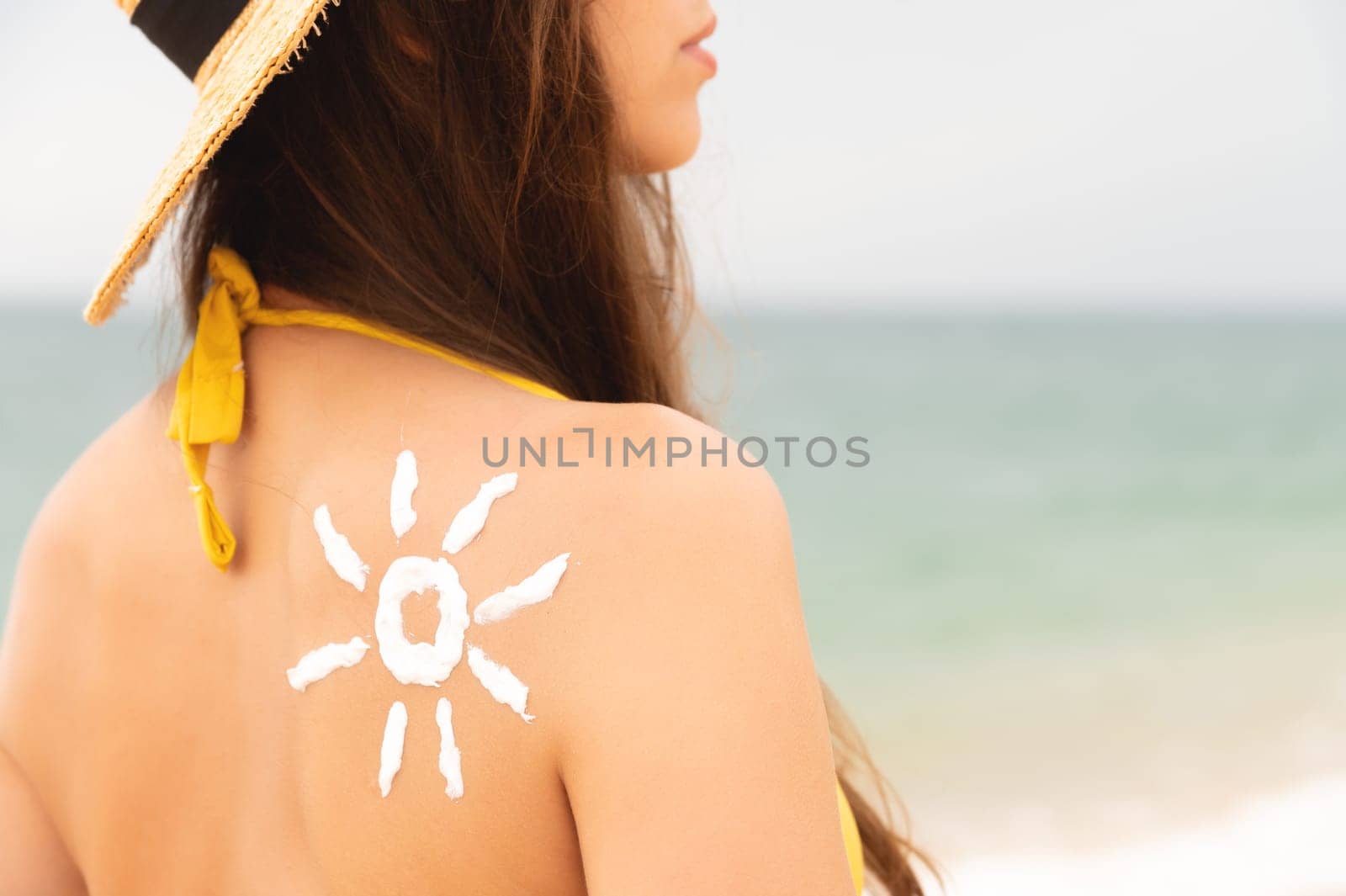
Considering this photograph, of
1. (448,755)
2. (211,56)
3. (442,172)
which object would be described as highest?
(211,56)

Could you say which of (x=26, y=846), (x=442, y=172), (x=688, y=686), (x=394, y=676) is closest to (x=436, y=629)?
(x=394, y=676)

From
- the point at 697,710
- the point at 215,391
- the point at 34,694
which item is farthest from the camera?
the point at 34,694

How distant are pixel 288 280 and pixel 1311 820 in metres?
4.73

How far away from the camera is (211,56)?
1009 millimetres

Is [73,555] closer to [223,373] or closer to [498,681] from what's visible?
[223,373]

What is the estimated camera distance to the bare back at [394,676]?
0.71m

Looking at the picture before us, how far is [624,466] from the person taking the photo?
758 mm

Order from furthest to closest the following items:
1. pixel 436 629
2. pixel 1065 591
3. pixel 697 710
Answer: pixel 1065 591, pixel 436 629, pixel 697 710

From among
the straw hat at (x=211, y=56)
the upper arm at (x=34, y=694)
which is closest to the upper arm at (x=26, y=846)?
the upper arm at (x=34, y=694)

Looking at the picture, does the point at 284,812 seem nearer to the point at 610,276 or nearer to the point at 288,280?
the point at 288,280

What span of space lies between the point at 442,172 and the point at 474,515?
361 millimetres

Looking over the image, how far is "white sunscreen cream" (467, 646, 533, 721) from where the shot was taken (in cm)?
75

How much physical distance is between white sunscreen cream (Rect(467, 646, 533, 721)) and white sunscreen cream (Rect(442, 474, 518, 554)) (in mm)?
75

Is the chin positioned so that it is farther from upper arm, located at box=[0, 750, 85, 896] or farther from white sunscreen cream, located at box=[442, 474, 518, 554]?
upper arm, located at box=[0, 750, 85, 896]
